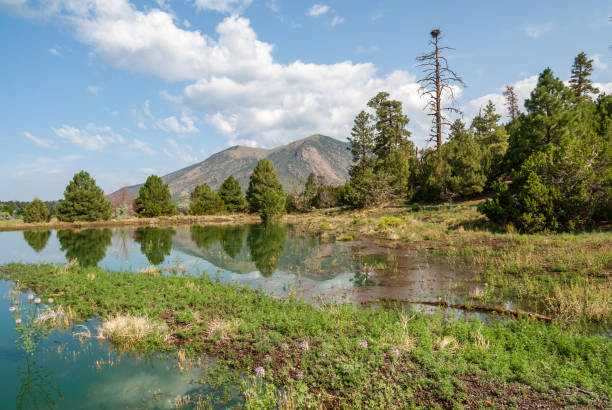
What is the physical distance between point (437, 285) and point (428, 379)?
23.1 feet

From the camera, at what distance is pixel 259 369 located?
518 centimetres

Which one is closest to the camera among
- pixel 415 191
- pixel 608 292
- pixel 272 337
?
pixel 272 337

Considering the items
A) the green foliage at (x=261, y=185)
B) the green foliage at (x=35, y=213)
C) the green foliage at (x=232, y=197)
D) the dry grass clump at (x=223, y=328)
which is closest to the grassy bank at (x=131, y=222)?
the green foliage at (x=35, y=213)

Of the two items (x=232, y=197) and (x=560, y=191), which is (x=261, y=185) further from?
(x=560, y=191)

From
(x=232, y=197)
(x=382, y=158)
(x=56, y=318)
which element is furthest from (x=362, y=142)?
(x=56, y=318)

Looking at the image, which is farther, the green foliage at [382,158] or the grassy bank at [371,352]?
the green foliage at [382,158]

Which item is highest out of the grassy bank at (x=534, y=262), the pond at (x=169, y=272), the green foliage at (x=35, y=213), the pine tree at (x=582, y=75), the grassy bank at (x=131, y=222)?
the pine tree at (x=582, y=75)

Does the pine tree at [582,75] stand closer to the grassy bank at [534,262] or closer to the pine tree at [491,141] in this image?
the pine tree at [491,141]

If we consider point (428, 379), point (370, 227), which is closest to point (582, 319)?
point (428, 379)

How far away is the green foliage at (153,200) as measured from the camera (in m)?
58.8

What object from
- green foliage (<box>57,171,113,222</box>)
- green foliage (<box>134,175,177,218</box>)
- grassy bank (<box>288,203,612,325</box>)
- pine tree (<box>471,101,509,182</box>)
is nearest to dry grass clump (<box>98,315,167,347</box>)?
grassy bank (<box>288,203,612,325</box>)

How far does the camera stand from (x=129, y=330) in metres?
7.72

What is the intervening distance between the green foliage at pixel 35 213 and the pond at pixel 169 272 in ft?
106

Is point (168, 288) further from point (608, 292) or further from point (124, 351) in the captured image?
point (608, 292)
